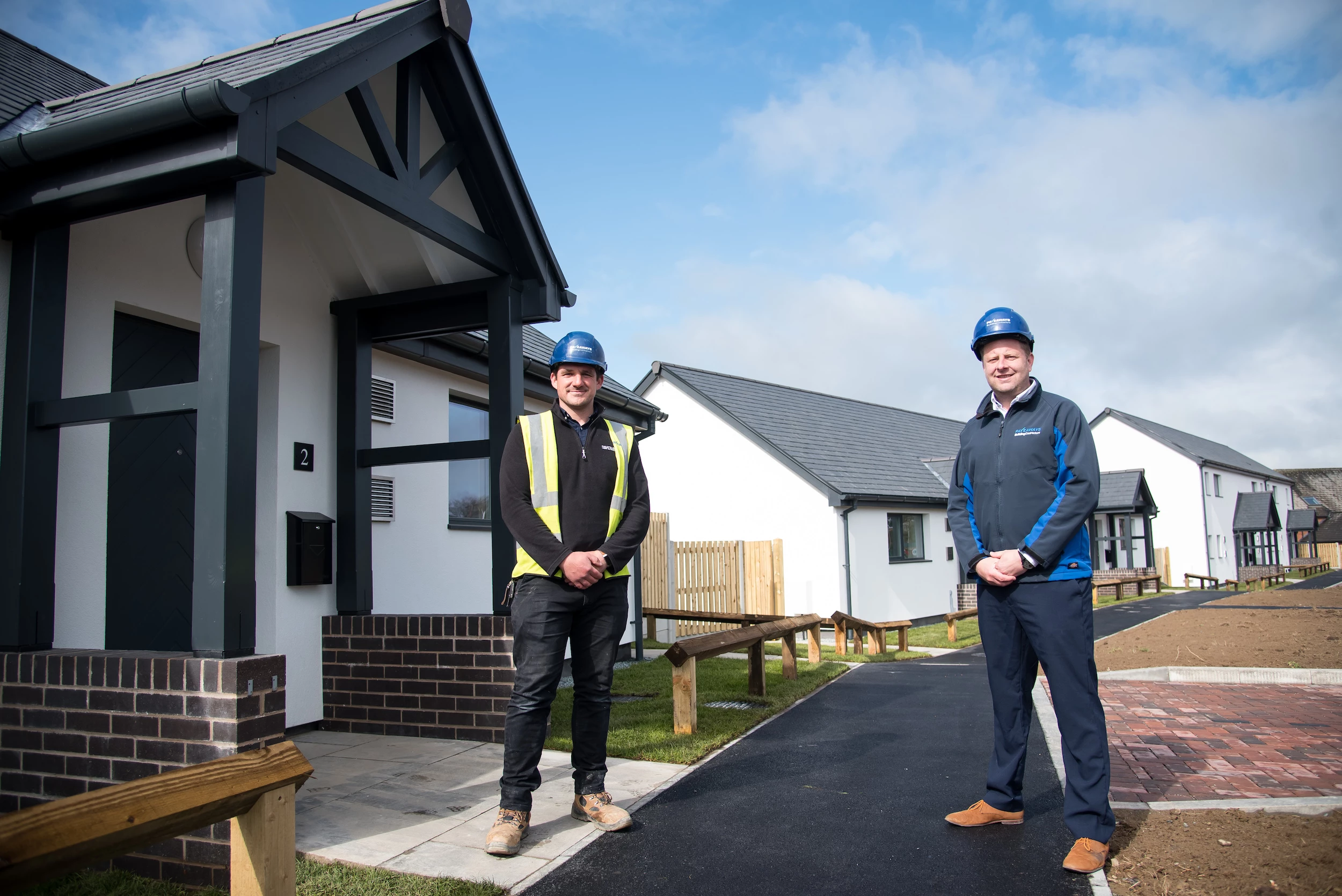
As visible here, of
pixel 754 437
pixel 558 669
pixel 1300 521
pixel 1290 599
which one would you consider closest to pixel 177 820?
pixel 558 669

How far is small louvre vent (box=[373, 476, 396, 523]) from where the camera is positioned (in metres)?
7.30

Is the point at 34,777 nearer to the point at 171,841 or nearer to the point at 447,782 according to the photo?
the point at 171,841

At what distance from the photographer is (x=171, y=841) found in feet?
11.7

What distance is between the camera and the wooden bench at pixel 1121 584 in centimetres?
2676

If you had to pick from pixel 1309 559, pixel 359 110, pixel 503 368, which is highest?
pixel 359 110

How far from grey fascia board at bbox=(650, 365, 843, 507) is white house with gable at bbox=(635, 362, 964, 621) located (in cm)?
3

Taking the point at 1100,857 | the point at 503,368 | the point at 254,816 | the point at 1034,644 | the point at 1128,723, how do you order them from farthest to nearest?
1. the point at 1128,723
2. the point at 503,368
3. the point at 1034,644
4. the point at 1100,857
5. the point at 254,816

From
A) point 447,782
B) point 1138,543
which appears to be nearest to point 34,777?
point 447,782

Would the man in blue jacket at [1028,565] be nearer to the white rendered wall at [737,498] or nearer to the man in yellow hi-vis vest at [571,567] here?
the man in yellow hi-vis vest at [571,567]

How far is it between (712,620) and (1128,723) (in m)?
5.32

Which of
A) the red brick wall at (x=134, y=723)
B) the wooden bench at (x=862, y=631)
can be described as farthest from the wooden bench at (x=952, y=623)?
the red brick wall at (x=134, y=723)

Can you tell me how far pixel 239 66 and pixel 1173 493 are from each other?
44176 millimetres

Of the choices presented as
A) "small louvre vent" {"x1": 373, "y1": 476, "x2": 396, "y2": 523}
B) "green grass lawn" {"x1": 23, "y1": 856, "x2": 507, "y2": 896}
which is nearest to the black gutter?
"green grass lawn" {"x1": 23, "y1": 856, "x2": 507, "y2": 896}

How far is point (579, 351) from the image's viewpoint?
4137 millimetres
